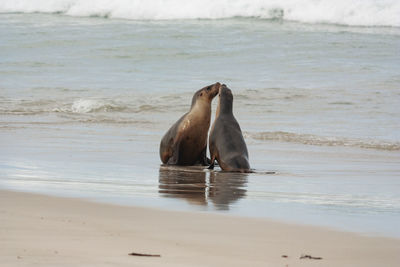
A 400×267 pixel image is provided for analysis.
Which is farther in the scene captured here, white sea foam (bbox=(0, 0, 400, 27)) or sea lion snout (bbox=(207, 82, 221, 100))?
white sea foam (bbox=(0, 0, 400, 27))

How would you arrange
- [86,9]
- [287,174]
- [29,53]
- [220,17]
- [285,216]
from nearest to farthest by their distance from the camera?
[285,216]
[287,174]
[29,53]
[220,17]
[86,9]

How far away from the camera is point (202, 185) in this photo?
21.4 feet


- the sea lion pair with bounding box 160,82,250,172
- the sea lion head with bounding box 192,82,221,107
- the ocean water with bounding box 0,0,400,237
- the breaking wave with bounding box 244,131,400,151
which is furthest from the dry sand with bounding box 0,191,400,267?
the breaking wave with bounding box 244,131,400,151

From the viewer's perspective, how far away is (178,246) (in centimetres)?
389

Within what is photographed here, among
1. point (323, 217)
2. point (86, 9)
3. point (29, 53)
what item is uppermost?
point (86, 9)

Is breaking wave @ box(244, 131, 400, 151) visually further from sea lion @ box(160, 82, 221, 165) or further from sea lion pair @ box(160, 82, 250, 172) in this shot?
sea lion @ box(160, 82, 221, 165)

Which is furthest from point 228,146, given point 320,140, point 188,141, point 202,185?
point 320,140

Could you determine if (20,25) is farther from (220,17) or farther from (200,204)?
(200,204)

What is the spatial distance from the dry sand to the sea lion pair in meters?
3.00

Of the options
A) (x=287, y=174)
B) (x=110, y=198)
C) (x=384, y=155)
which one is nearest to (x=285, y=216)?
(x=110, y=198)

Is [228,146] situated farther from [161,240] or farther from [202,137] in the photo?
[161,240]

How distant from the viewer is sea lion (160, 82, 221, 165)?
8.31 m

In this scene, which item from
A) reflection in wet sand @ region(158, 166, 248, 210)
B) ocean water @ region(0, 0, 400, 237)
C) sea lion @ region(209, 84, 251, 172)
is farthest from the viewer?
sea lion @ region(209, 84, 251, 172)

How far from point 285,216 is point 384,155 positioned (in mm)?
4476
